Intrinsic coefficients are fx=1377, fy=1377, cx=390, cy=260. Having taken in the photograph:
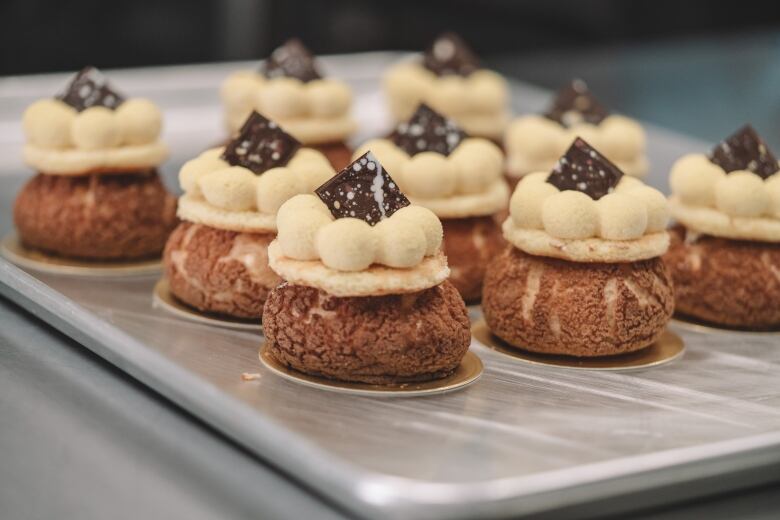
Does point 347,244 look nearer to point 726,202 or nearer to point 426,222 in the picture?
point 426,222

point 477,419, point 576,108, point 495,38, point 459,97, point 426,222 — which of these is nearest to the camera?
point 477,419

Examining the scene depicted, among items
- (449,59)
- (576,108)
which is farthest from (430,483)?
(449,59)

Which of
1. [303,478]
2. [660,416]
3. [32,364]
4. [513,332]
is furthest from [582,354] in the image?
[32,364]

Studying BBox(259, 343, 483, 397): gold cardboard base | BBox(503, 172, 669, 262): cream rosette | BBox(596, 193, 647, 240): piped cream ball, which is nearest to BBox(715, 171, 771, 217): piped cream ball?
BBox(503, 172, 669, 262): cream rosette

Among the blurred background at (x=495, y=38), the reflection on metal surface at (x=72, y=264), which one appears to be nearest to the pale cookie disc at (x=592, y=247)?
the reflection on metal surface at (x=72, y=264)

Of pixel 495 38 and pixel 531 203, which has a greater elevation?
pixel 495 38

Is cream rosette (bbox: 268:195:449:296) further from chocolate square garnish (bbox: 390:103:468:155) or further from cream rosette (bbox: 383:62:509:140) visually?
cream rosette (bbox: 383:62:509:140)
